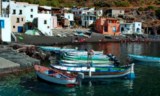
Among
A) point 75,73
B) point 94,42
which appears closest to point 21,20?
point 94,42

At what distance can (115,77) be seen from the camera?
3959 cm

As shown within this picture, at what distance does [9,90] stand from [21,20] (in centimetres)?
4739

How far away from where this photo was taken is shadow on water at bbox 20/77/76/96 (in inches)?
1302

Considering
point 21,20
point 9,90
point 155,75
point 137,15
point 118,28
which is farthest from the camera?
point 137,15

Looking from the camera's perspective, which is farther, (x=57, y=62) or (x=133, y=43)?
(x=133, y=43)

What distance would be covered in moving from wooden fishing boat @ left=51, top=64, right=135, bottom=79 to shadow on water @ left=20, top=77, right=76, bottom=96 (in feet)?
13.5

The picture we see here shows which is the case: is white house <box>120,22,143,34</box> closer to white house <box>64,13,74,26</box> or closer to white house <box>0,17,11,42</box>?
white house <box>64,13,74,26</box>

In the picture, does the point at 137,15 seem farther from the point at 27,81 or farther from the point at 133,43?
the point at 27,81

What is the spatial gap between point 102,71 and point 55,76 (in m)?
5.96

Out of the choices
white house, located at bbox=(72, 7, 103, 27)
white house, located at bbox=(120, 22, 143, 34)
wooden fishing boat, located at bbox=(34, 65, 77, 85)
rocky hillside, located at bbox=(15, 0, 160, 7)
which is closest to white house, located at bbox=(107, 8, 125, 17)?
white house, located at bbox=(72, 7, 103, 27)

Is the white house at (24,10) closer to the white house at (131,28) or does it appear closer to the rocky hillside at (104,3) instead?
the white house at (131,28)

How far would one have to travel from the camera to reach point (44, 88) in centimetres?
3431

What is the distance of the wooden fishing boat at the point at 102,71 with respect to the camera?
127 ft

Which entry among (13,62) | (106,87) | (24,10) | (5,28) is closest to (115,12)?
(24,10)
